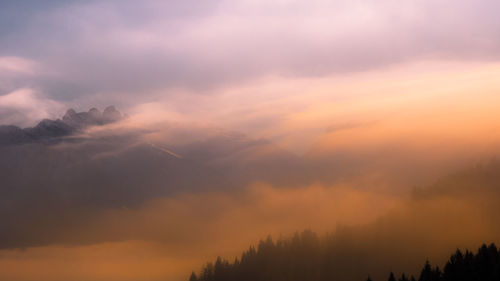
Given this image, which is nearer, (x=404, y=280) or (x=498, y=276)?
(x=498, y=276)

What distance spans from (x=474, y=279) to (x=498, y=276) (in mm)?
6784

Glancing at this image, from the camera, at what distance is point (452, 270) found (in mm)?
130500

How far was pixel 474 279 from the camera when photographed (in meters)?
125

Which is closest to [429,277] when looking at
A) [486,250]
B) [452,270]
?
[452,270]

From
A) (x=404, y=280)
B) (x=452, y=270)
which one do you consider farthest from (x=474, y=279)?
(x=404, y=280)

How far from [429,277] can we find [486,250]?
15517 mm

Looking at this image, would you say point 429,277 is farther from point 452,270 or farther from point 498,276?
point 498,276

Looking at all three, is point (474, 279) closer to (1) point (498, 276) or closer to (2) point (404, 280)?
(1) point (498, 276)

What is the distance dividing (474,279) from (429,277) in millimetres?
12330

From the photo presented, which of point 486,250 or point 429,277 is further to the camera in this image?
point 429,277

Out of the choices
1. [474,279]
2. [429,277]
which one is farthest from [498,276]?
[429,277]

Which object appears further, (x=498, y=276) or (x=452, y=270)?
(x=452, y=270)

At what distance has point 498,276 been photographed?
119 m

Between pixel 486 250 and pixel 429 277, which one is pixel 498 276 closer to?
pixel 486 250
